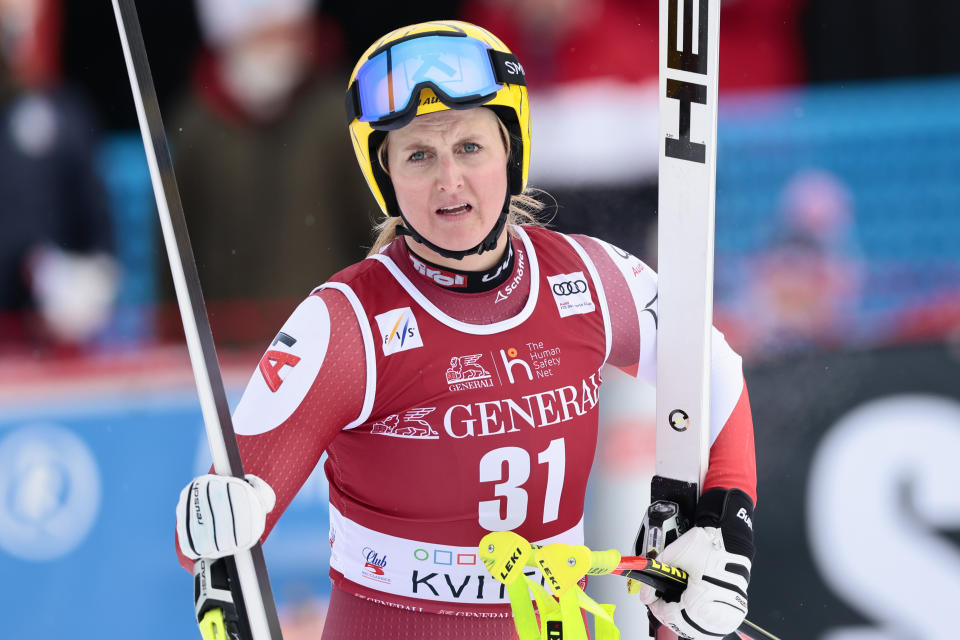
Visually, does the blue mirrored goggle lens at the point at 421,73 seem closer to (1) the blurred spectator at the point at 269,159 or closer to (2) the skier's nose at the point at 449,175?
(2) the skier's nose at the point at 449,175

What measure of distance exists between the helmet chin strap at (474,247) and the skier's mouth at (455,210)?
0.20ft

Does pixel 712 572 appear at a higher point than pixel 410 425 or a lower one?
lower

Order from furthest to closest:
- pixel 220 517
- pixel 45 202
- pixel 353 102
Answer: pixel 45 202, pixel 353 102, pixel 220 517

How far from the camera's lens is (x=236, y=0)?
145 inches

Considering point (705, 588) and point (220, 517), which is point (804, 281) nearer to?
→ point (705, 588)

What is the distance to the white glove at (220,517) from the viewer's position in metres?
1.73

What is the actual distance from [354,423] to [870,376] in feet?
6.96

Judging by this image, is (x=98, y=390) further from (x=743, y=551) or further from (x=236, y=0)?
(x=743, y=551)

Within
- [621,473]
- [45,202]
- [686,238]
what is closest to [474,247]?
[686,238]

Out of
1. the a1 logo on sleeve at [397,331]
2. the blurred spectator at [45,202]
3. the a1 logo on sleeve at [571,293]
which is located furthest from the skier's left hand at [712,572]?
the blurred spectator at [45,202]

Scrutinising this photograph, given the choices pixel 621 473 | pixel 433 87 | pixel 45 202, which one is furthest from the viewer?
pixel 45 202

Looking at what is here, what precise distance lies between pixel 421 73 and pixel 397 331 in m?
0.46

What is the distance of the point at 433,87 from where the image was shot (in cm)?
190

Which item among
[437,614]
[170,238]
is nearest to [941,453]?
[437,614]
